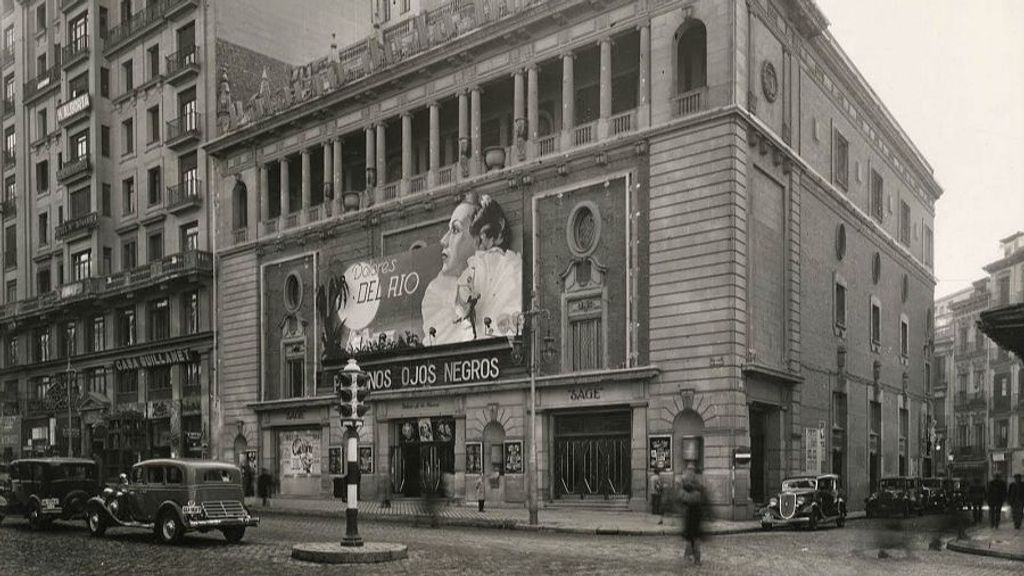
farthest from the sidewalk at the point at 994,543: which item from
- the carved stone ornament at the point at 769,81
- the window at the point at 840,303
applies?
the carved stone ornament at the point at 769,81

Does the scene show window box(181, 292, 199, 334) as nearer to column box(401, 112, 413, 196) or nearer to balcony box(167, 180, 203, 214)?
balcony box(167, 180, 203, 214)

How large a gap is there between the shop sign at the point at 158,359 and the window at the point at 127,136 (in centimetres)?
1084

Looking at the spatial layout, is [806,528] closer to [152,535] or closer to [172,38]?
[152,535]

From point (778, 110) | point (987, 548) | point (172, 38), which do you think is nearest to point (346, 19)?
point (172, 38)

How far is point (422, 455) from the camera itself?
127 feet

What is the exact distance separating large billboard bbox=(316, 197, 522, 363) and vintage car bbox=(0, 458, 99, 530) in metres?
13.5

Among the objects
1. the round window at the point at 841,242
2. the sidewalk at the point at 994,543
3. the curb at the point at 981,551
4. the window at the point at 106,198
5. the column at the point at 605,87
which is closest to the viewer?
the curb at the point at 981,551

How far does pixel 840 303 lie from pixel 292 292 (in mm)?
21935

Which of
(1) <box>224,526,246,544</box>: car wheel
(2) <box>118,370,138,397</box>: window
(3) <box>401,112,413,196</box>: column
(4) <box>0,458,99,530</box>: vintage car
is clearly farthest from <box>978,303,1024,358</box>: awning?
(2) <box>118,370,138,397</box>: window

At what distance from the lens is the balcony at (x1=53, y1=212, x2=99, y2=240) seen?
55.0m

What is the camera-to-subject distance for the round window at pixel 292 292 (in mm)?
43906

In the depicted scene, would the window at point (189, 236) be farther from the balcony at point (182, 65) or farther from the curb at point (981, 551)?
the curb at point (981, 551)

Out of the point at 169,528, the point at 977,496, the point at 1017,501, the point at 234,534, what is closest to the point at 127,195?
the point at 169,528

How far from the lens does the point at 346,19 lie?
181 feet
